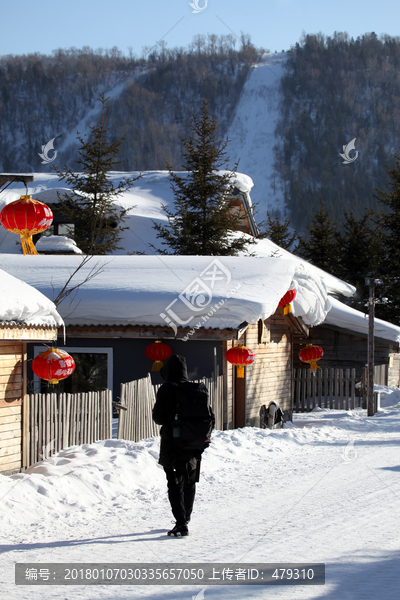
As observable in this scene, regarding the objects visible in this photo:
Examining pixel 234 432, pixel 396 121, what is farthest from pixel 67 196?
pixel 396 121

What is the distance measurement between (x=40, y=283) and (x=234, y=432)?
6.07 m

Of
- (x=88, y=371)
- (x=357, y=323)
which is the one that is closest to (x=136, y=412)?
(x=88, y=371)

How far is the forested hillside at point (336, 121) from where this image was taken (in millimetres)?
111875

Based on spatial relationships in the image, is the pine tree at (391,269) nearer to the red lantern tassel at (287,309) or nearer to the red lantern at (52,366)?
the red lantern tassel at (287,309)

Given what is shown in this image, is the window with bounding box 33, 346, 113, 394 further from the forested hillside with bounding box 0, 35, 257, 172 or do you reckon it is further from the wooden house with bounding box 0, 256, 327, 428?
the forested hillside with bounding box 0, 35, 257, 172

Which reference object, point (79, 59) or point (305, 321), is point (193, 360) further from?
point (79, 59)

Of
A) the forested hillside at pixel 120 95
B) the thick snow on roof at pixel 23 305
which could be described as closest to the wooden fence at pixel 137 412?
the thick snow on roof at pixel 23 305

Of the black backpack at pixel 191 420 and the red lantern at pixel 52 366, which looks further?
the red lantern at pixel 52 366

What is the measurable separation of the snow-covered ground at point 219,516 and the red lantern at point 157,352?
296 cm

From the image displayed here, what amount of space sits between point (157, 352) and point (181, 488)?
7519 mm

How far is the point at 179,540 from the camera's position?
223 inches

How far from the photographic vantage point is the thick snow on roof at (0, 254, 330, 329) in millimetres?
12922

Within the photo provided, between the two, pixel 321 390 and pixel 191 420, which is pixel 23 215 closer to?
pixel 191 420

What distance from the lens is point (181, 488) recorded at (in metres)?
5.81
